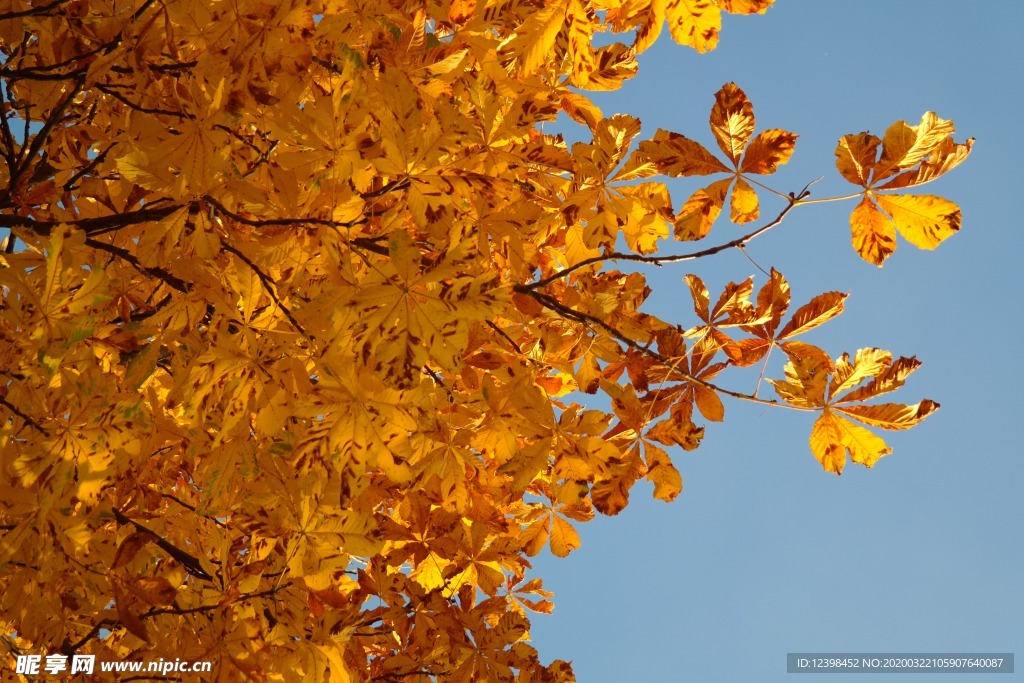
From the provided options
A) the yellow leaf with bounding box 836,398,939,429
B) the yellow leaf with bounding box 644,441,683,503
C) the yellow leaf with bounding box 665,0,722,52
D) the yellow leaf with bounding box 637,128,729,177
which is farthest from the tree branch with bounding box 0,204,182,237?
the yellow leaf with bounding box 836,398,939,429

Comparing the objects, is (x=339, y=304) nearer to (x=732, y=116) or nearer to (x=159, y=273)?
(x=159, y=273)

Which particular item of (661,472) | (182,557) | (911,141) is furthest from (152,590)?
(911,141)

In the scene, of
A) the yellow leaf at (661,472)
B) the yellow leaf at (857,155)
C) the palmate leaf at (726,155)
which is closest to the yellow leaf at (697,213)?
the palmate leaf at (726,155)

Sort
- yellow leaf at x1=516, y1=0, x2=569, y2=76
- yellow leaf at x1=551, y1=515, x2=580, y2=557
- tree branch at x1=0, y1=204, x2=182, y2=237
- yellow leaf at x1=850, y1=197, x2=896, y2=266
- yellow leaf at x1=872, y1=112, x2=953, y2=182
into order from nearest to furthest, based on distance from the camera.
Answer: yellow leaf at x1=872, y1=112, x2=953, y2=182 < yellow leaf at x1=850, y1=197, x2=896, y2=266 < tree branch at x1=0, y1=204, x2=182, y2=237 < yellow leaf at x1=516, y1=0, x2=569, y2=76 < yellow leaf at x1=551, y1=515, x2=580, y2=557

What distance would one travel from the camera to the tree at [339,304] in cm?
152

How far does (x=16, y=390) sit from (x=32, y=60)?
172 centimetres

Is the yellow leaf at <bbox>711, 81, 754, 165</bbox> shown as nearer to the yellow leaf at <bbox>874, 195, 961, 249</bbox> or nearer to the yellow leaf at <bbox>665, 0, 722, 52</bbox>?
the yellow leaf at <bbox>665, 0, 722, 52</bbox>

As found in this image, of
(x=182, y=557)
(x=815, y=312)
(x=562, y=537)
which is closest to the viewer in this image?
(x=815, y=312)

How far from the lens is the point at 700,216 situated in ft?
5.49

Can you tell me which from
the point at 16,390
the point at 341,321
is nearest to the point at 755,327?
the point at 341,321

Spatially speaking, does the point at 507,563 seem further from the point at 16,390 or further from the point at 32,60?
the point at 32,60

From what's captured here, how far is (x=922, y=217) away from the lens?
153 centimetres

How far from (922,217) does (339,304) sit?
3.96 ft

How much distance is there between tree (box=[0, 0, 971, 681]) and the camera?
1517 mm
